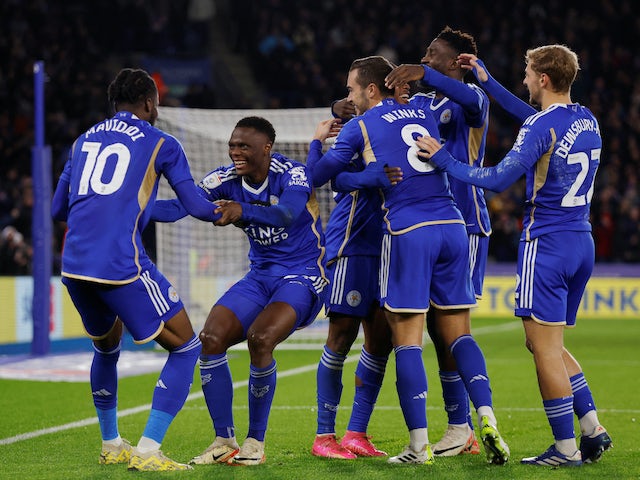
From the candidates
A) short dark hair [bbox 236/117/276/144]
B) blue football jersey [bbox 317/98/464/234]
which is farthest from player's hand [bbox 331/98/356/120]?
short dark hair [bbox 236/117/276/144]

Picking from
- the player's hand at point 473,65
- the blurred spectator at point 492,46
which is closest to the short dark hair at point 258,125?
the player's hand at point 473,65

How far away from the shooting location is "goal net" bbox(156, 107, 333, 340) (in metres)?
13.4

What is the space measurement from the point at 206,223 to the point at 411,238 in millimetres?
8328

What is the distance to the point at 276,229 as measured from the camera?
20.9ft

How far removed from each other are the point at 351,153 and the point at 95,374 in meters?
1.93

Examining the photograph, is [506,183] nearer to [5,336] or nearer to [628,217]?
[5,336]

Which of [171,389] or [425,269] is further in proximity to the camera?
[425,269]

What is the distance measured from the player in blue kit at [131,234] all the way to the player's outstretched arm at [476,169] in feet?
4.08

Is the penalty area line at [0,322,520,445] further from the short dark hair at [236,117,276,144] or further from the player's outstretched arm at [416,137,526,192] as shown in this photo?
the player's outstretched arm at [416,137,526,192]

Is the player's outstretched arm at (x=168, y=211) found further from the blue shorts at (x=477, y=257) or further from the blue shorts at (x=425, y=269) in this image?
the blue shorts at (x=477, y=257)

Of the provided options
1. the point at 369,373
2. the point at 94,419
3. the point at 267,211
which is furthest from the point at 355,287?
the point at 94,419

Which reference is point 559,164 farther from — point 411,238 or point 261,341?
point 261,341

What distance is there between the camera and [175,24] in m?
25.7

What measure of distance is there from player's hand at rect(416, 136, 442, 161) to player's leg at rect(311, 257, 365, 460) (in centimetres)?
91
